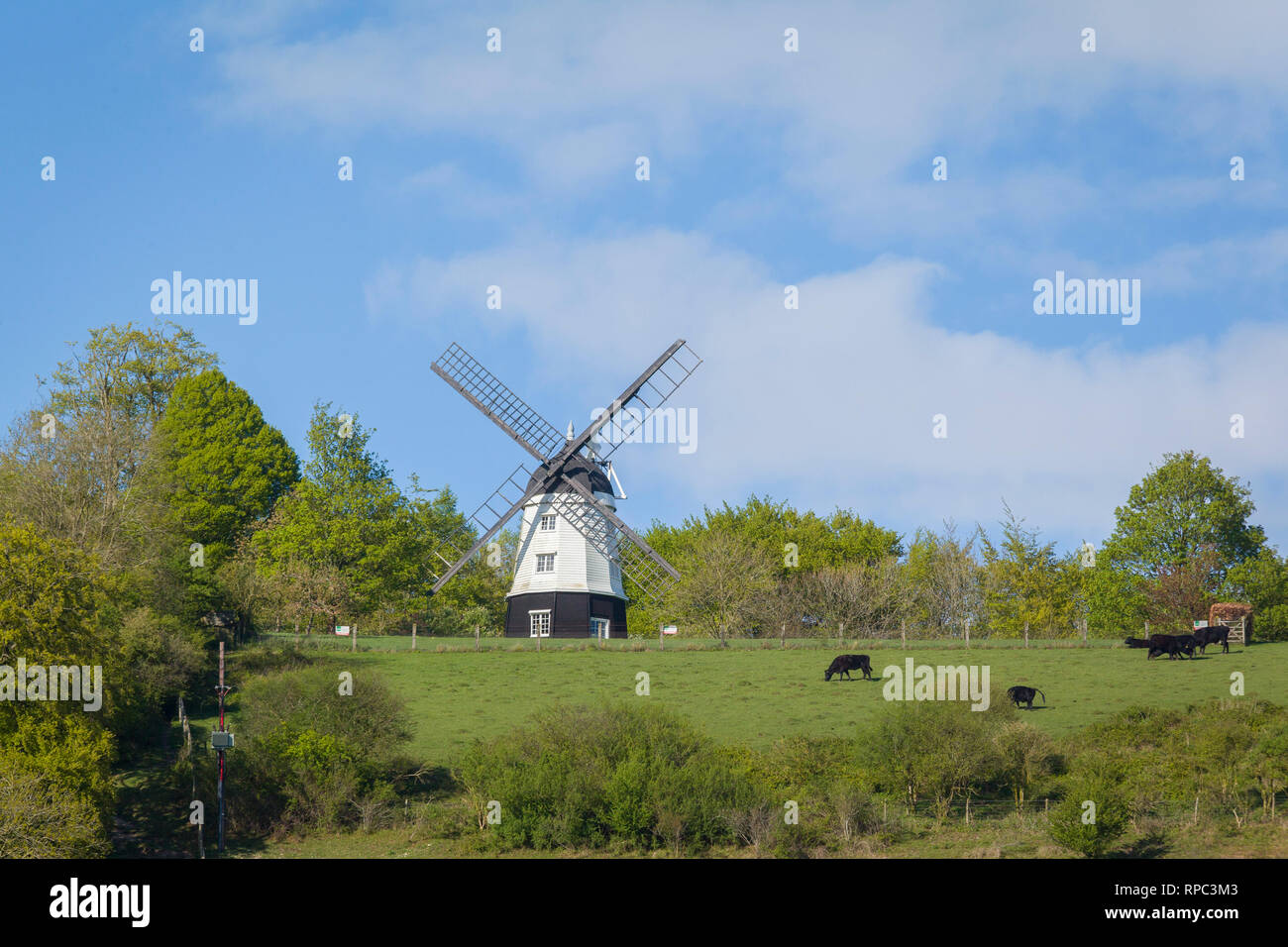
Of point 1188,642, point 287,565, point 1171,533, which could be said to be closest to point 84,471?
point 287,565

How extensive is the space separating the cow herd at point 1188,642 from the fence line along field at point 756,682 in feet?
1.88

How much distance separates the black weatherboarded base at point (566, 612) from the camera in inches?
2434

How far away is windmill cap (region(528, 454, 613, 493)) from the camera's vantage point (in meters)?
65.1

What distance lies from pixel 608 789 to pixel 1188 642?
102 feet

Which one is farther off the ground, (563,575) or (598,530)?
(598,530)

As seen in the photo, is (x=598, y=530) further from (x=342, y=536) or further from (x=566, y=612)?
(x=342, y=536)

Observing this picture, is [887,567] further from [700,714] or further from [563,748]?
[563,748]

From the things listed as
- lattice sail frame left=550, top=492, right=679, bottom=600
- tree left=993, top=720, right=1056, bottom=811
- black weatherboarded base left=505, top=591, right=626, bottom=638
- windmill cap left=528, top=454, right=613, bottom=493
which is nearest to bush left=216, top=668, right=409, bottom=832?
tree left=993, top=720, right=1056, bottom=811

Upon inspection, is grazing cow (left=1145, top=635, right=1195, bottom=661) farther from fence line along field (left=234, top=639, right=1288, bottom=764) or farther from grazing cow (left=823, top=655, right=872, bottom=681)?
grazing cow (left=823, top=655, right=872, bottom=681)

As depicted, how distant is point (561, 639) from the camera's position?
57906 millimetres

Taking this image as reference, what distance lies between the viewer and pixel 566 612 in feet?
204

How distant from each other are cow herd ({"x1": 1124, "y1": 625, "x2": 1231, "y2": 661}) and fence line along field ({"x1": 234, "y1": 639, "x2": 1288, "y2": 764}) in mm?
573

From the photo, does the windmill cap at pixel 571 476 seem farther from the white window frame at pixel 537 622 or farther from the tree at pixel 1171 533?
the tree at pixel 1171 533
